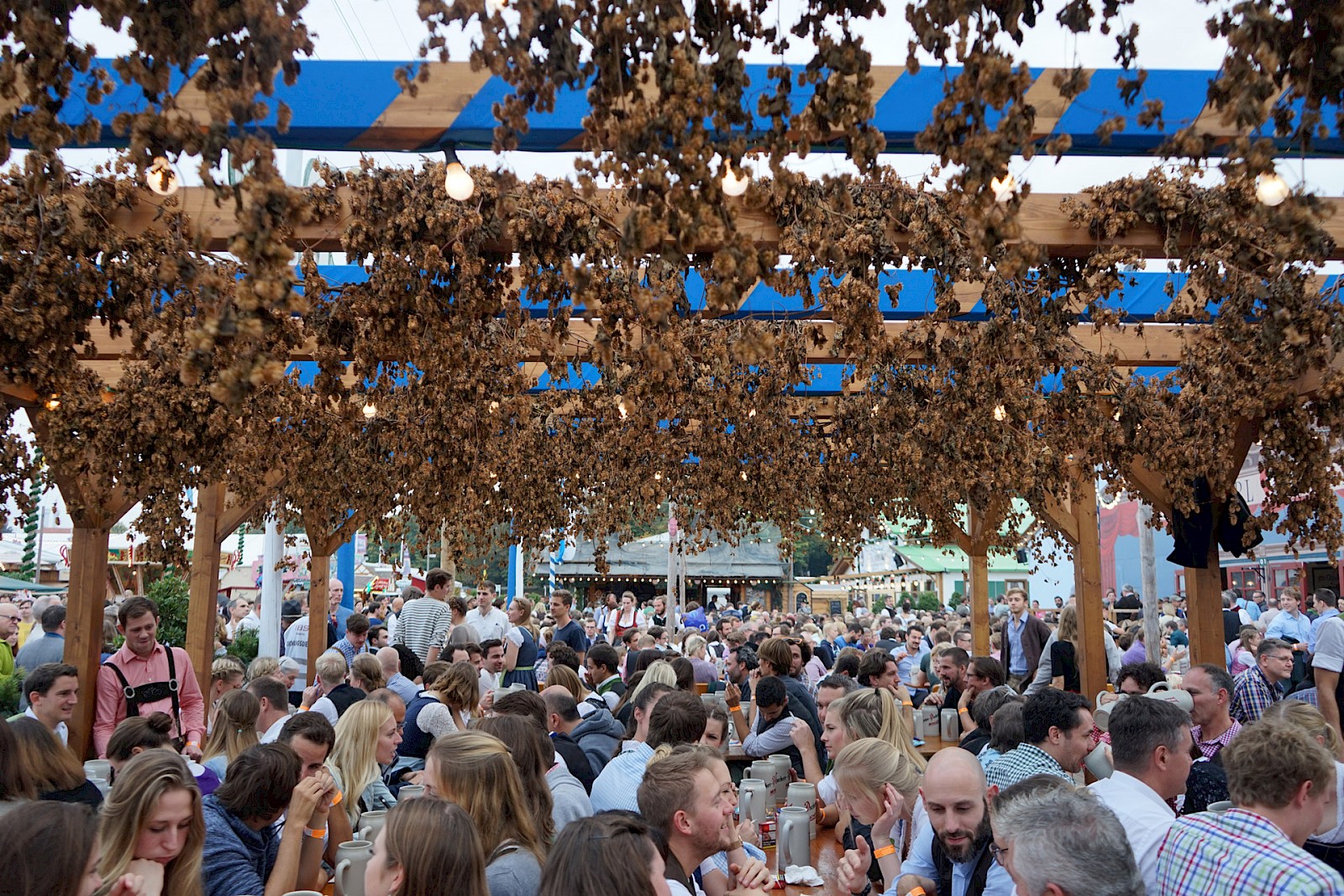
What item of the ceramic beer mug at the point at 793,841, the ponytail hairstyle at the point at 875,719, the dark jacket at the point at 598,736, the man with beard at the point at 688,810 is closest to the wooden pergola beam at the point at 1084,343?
the dark jacket at the point at 598,736

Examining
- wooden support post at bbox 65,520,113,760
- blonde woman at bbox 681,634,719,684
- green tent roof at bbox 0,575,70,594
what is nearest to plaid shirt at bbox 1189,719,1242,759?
blonde woman at bbox 681,634,719,684

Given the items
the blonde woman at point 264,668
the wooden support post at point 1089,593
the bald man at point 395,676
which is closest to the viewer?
the blonde woman at point 264,668

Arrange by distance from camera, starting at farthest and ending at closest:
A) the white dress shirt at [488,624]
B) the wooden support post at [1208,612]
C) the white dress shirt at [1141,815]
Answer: the white dress shirt at [488,624] < the wooden support post at [1208,612] < the white dress shirt at [1141,815]

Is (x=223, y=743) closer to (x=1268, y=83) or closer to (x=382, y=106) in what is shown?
(x=382, y=106)

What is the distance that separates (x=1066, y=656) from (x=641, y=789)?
22.6 feet

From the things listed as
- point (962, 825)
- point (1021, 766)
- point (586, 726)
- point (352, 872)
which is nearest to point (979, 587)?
point (586, 726)

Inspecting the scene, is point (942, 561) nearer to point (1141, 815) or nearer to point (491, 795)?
point (1141, 815)

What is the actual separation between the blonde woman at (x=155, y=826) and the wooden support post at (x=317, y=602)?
8991mm

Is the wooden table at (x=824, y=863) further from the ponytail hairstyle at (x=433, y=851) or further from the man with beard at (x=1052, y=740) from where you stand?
the ponytail hairstyle at (x=433, y=851)

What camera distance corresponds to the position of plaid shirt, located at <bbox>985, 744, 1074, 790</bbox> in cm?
405

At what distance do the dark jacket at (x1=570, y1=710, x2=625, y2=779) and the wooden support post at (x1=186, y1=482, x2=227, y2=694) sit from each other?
212 inches

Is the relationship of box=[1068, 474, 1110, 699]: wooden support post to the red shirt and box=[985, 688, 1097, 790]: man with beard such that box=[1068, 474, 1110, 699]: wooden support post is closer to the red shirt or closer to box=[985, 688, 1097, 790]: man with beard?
box=[985, 688, 1097, 790]: man with beard

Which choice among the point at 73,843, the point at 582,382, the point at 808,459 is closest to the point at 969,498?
the point at 808,459

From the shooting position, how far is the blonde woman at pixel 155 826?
2.93 m
